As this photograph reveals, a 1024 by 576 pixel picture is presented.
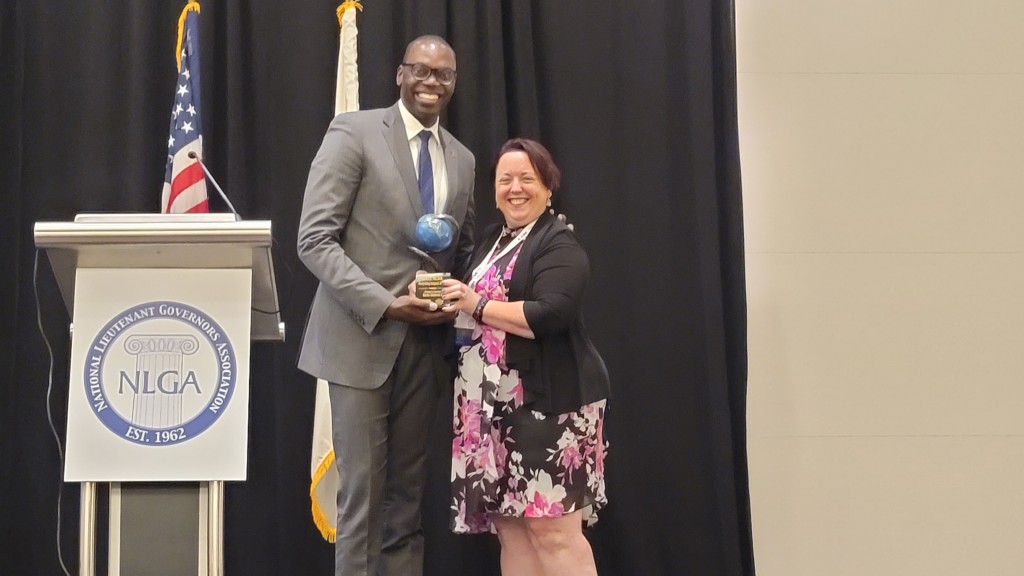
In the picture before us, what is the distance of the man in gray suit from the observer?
2572mm

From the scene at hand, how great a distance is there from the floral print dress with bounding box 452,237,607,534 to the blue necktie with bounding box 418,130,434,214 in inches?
11.1

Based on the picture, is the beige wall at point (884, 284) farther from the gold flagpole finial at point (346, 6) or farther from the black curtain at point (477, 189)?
the gold flagpole finial at point (346, 6)

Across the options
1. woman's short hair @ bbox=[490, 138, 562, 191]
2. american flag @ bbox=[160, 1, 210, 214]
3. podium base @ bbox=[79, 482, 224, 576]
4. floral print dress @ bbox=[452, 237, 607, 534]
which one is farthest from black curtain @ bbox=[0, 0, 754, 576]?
podium base @ bbox=[79, 482, 224, 576]

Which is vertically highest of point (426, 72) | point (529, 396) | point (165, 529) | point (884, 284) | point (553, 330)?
point (426, 72)

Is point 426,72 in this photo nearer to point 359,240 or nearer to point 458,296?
point 359,240

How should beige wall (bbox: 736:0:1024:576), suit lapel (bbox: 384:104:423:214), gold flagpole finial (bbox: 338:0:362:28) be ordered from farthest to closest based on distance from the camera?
beige wall (bbox: 736:0:1024:576) < gold flagpole finial (bbox: 338:0:362:28) < suit lapel (bbox: 384:104:423:214)

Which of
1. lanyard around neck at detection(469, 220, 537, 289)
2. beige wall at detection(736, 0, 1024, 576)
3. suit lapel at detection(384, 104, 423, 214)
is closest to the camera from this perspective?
suit lapel at detection(384, 104, 423, 214)

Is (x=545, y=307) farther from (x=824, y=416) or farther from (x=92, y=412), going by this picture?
(x=824, y=416)

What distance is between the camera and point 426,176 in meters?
2.73

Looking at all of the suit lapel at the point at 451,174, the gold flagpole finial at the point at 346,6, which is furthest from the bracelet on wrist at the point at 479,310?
the gold flagpole finial at the point at 346,6

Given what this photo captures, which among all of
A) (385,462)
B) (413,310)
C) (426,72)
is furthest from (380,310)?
(426,72)

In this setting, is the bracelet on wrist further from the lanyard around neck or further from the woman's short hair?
the woman's short hair

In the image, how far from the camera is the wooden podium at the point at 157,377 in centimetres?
219

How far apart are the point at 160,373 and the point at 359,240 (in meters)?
0.67
